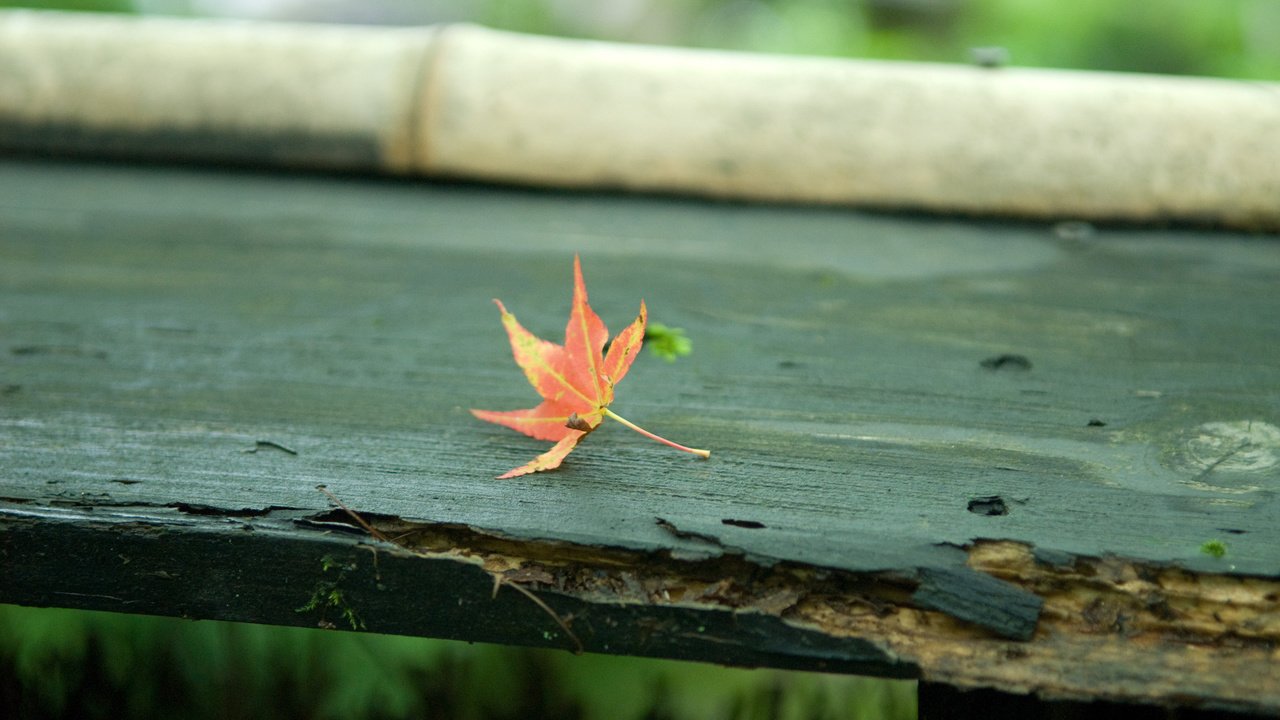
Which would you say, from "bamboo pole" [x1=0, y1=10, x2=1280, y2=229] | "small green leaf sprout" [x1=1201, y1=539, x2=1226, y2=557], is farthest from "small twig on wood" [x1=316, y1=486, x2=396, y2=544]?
"bamboo pole" [x1=0, y1=10, x2=1280, y2=229]

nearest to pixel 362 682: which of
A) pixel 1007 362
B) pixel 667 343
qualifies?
pixel 667 343

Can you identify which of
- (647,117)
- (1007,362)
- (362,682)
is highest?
(647,117)

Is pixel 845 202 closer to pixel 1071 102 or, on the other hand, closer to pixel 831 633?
pixel 1071 102

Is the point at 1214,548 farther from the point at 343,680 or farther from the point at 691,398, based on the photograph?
the point at 343,680

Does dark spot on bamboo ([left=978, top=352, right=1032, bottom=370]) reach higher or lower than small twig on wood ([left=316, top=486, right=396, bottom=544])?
higher

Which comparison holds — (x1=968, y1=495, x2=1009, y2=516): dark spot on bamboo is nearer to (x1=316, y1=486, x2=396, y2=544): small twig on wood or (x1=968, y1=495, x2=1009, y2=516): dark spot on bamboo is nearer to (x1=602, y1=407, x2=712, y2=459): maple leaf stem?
(x1=602, y1=407, x2=712, y2=459): maple leaf stem

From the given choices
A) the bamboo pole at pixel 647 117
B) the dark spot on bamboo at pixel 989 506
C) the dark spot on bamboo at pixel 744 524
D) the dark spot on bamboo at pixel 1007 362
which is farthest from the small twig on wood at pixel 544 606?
the bamboo pole at pixel 647 117

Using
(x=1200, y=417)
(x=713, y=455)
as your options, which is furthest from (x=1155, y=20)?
(x=713, y=455)
